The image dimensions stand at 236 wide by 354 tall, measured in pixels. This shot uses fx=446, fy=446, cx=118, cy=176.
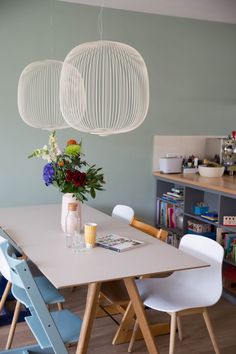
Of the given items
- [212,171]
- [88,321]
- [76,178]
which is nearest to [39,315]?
[88,321]

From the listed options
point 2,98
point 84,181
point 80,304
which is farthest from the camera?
point 2,98

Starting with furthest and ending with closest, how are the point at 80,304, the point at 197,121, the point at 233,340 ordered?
the point at 197,121, the point at 80,304, the point at 233,340

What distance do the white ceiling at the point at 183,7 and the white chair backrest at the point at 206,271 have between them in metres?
2.37

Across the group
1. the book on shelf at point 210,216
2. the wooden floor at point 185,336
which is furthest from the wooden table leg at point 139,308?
the book on shelf at point 210,216

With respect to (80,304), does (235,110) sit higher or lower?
higher

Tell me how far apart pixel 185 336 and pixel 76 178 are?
52.5 inches

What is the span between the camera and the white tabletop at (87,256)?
6.79 ft

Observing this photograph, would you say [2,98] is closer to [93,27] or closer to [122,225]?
[93,27]

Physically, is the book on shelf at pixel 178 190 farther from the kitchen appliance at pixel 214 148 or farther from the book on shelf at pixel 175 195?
the kitchen appliance at pixel 214 148

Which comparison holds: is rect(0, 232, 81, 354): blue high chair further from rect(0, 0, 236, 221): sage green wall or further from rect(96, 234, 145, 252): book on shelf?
rect(0, 0, 236, 221): sage green wall

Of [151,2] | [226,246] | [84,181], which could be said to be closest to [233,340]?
[226,246]

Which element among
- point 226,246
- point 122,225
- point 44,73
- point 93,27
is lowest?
point 226,246

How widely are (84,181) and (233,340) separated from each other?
147 cm

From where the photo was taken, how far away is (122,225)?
10.2ft
